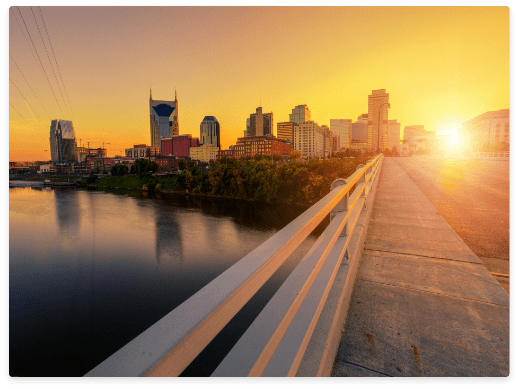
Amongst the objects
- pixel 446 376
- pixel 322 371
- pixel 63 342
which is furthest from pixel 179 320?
pixel 63 342

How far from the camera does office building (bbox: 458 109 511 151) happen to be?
5102cm

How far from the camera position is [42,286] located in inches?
1005

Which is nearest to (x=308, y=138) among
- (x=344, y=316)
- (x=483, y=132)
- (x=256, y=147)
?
(x=256, y=147)

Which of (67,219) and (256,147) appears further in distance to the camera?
(256,147)

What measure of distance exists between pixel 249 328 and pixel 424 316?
1578 millimetres

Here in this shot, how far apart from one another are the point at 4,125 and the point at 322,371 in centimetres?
234

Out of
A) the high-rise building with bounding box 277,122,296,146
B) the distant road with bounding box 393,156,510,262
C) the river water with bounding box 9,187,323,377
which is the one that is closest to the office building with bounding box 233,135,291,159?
the high-rise building with bounding box 277,122,296,146

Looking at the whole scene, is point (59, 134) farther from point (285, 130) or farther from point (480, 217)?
point (285, 130)

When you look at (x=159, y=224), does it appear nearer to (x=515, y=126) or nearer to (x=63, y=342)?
(x=63, y=342)

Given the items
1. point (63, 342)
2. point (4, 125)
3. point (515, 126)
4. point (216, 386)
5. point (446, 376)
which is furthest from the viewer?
point (63, 342)

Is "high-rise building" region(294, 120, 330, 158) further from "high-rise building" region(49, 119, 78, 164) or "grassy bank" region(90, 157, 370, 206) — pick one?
A: "high-rise building" region(49, 119, 78, 164)

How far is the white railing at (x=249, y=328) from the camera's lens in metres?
0.52

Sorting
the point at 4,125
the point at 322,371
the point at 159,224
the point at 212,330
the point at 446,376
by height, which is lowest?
the point at 159,224

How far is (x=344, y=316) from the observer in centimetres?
193
